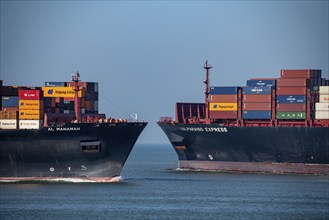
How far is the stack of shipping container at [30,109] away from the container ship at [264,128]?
24999 millimetres

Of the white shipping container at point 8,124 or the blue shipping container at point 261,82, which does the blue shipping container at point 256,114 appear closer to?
the blue shipping container at point 261,82

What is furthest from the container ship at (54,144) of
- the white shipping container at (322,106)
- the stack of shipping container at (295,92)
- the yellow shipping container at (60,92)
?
the white shipping container at (322,106)

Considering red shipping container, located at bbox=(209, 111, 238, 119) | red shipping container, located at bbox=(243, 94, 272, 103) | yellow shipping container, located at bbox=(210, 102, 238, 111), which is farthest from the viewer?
red shipping container, located at bbox=(209, 111, 238, 119)

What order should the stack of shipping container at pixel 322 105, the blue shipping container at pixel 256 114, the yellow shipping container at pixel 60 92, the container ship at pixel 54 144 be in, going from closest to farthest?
the container ship at pixel 54 144 < the yellow shipping container at pixel 60 92 < the stack of shipping container at pixel 322 105 < the blue shipping container at pixel 256 114

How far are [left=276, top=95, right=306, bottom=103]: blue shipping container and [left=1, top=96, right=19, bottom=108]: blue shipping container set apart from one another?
2797cm

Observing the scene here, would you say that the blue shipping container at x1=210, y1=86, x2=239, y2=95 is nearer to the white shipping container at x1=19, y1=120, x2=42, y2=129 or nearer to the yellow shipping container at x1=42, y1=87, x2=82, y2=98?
the yellow shipping container at x1=42, y1=87, x2=82, y2=98

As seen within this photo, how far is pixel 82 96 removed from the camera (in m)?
89.2

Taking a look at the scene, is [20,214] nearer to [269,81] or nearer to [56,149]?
[56,149]

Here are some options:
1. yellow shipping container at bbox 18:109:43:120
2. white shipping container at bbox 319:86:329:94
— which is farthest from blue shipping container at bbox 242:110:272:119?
yellow shipping container at bbox 18:109:43:120

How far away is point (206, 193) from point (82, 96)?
650 inches

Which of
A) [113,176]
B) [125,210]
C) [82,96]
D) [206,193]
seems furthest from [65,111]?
[125,210]

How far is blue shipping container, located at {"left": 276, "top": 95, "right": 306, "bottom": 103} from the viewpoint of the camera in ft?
319

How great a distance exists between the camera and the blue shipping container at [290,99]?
9738cm

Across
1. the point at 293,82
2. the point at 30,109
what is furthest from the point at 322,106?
the point at 30,109
